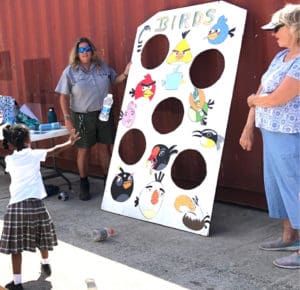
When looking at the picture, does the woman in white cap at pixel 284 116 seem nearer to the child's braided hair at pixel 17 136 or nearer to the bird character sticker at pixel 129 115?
the child's braided hair at pixel 17 136

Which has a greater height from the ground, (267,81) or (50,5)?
(50,5)

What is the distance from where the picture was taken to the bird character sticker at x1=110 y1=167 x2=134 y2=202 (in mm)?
5004

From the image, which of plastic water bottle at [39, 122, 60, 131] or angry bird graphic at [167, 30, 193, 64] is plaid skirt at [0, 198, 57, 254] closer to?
angry bird graphic at [167, 30, 193, 64]

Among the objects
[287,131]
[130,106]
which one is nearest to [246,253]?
[287,131]

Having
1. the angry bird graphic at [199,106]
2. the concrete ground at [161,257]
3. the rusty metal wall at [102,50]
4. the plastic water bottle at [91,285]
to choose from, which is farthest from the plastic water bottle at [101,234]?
the rusty metal wall at [102,50]

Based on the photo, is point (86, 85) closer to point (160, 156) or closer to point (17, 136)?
point (160, 156)

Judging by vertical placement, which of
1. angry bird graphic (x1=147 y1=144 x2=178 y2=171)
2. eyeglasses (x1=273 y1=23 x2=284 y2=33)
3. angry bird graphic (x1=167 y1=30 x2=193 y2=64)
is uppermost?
eyeglasses (x1=273 y1=23 x2=284 y2=33)

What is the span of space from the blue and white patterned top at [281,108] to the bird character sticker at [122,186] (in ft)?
5.73

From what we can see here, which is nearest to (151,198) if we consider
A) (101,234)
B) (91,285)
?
(101,234)

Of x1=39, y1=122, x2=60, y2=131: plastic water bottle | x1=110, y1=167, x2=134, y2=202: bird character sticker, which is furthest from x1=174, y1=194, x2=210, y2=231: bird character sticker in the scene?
x1=39, y1=122, x2=60, y2=131: plastic water bottle

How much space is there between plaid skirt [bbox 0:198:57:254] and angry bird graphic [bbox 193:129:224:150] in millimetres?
1480

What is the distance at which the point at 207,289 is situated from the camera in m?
3.41

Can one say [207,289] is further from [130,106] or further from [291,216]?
[130,106]

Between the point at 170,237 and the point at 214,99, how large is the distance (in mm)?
1175
